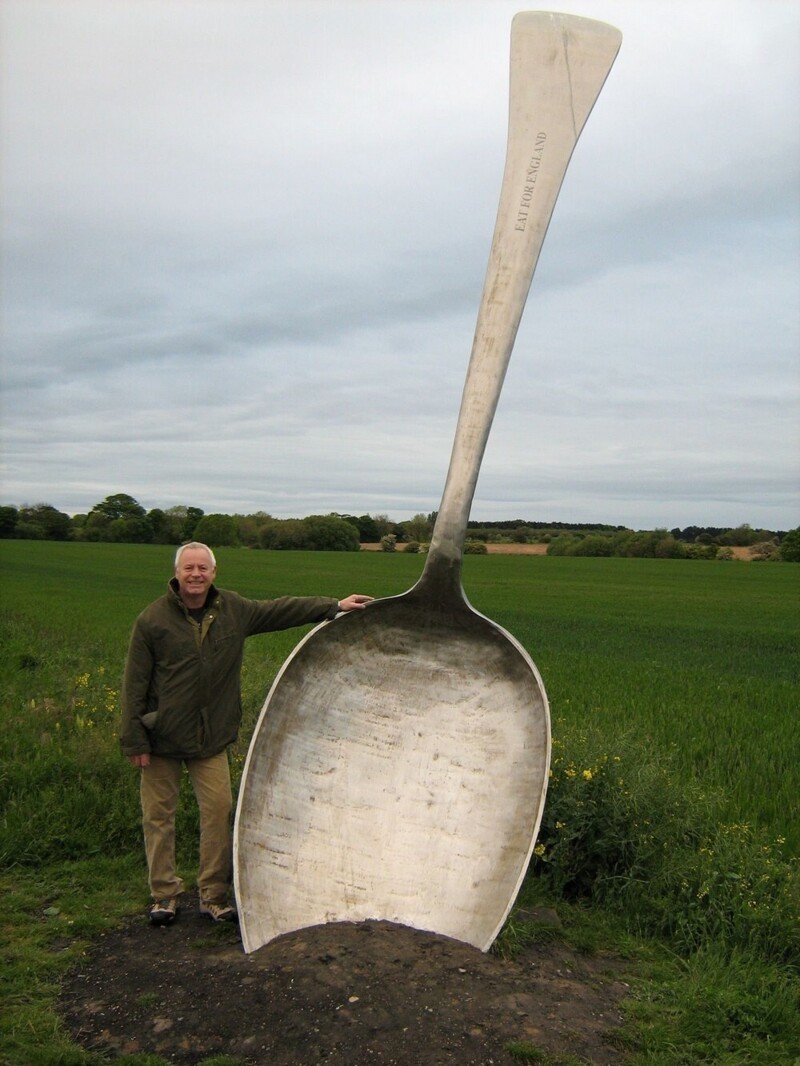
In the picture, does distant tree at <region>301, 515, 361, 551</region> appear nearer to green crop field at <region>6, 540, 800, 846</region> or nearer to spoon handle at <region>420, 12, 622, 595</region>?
green crop field at <region>6, 540, 800, 846</region>

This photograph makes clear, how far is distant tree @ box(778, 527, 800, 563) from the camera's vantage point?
5167cm

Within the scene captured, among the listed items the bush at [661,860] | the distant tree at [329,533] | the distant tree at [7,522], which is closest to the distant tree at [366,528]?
the distant tree at [329,533]

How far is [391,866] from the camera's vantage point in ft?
11.6

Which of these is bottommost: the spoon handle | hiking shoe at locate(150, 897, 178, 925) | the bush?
hiking shoe at locate(150, 897, 178, 925)

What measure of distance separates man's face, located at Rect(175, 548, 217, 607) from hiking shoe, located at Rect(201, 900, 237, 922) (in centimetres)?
128

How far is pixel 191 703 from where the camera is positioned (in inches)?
150

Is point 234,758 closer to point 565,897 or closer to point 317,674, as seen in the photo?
point 317,674

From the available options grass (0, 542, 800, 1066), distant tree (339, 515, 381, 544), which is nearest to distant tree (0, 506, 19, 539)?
distant tree (339, 515, 381, 544)

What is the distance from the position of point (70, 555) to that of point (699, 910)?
142 feet

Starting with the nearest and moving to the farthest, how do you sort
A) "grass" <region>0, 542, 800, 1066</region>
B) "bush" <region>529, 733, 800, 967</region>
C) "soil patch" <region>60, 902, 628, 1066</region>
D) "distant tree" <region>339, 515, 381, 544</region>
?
1. "soil patch" <region>60, 902, 628, 1066</region>
2. "grass" <region>0, 542, 800, 1066</region>
3. "bush" <region>529, 733, 800, 967</region>
4. "distant tree" <region>339, 515, 381, 544</region>

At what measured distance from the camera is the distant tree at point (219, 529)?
4772 centimetres


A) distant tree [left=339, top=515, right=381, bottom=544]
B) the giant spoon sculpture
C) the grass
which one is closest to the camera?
the grass

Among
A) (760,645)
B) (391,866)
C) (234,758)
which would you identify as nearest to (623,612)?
(760,645)

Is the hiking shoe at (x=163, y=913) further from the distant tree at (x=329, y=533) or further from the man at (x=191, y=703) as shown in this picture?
the distant tree at (x=329, y=533)
